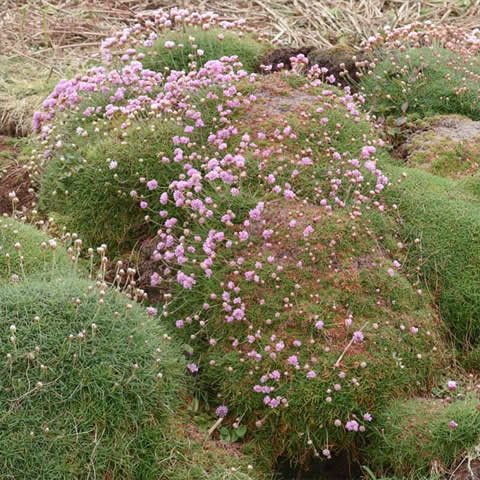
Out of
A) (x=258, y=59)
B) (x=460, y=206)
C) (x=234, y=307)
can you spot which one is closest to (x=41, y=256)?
(x=234, y=307)

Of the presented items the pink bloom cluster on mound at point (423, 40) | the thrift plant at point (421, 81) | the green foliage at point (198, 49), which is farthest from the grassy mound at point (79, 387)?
the pink bloom cluster on mound at point (423, 40)

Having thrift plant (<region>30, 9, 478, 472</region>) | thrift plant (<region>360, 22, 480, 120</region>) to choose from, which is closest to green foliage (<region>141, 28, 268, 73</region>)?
thrift plant (<region>30, 9, 478, 472</region>)

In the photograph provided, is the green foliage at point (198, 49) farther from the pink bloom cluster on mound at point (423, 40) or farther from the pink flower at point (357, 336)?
the pink flower at point (357, 336)

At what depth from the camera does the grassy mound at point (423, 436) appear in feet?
12.6

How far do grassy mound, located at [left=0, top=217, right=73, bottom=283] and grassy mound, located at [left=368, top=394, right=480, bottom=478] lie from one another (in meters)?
2.10

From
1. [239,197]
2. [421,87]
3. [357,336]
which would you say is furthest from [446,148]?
[357,336]

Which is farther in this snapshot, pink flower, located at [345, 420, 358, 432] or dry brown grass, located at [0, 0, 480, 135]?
dry brown grass, located at [0, 0, 480, 135]

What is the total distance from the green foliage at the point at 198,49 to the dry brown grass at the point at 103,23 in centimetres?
154

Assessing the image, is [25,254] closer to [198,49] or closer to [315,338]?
[315,338]

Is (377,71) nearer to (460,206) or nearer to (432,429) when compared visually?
(460,206)

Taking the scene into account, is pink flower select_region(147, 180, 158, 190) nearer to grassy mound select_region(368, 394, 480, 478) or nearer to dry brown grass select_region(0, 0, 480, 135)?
grassy mound select_region(368, 394, 480, 478)

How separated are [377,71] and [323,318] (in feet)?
10.7

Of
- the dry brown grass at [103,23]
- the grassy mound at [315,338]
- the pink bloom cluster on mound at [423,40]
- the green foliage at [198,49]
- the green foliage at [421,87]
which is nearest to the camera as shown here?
the grassy mound at [315,338]

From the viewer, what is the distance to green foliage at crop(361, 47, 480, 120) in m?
6.58
